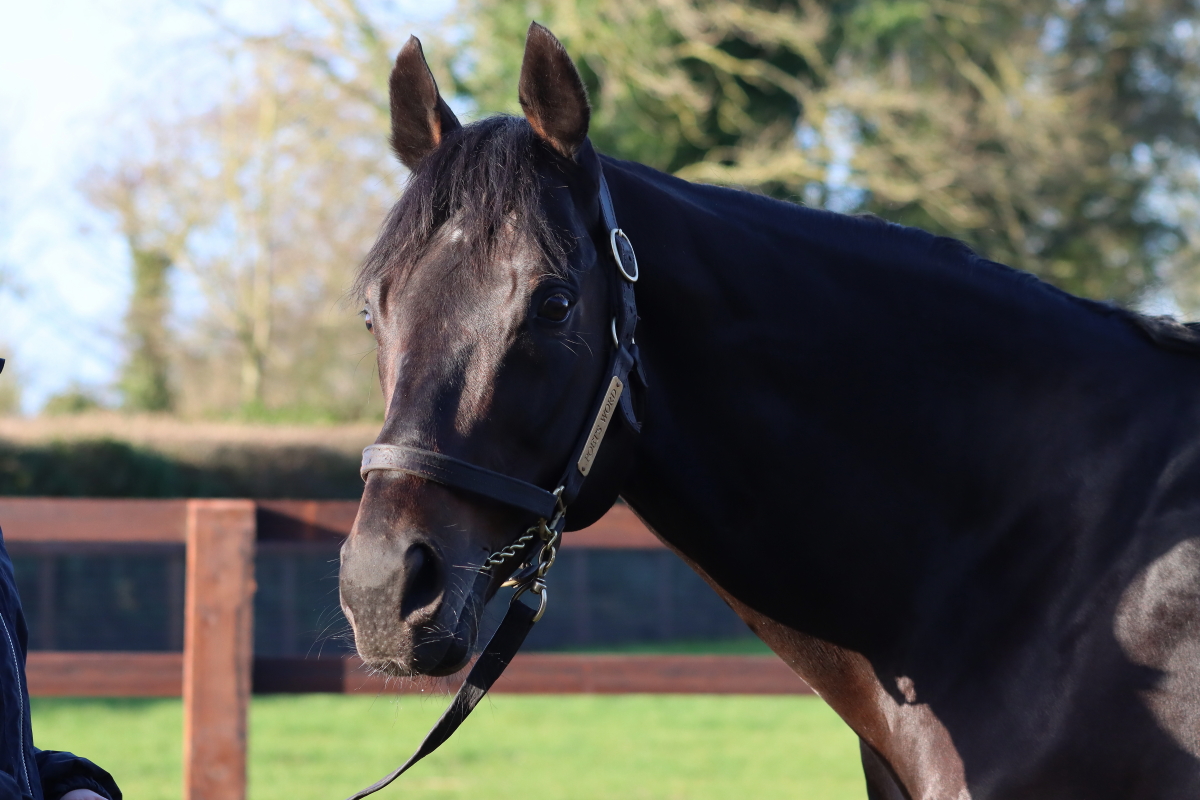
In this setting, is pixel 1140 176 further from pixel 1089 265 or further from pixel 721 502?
pixel 721 502

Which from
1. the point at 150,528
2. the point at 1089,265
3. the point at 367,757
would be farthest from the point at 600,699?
the point at 1089,265

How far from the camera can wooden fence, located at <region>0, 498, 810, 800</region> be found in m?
3.48

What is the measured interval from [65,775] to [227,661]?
1.68 m

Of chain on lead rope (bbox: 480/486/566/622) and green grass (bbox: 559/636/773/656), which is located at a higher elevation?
chain on lead rope (bbox: 480/486/566/622)

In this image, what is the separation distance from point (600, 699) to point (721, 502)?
8.50 metres

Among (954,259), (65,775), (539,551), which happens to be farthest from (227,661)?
(954,259)

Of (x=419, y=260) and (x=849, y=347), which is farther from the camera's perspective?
(x=849, y=347)

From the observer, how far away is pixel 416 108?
1.92m

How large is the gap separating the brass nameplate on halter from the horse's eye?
0.45 ft

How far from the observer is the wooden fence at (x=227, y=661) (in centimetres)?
348

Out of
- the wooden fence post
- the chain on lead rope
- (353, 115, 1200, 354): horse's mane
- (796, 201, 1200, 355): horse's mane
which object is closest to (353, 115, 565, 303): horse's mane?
(353, 115, 1200, 354): horse's mane

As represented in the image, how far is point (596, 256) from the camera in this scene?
1.72 metres

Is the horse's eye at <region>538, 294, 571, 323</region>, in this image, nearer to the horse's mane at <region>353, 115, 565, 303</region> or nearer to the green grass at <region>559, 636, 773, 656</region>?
the horse's mane at <region>353, 115, 565, 303</region>

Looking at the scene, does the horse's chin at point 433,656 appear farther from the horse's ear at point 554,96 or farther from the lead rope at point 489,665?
the horse's ear at point 554,96
